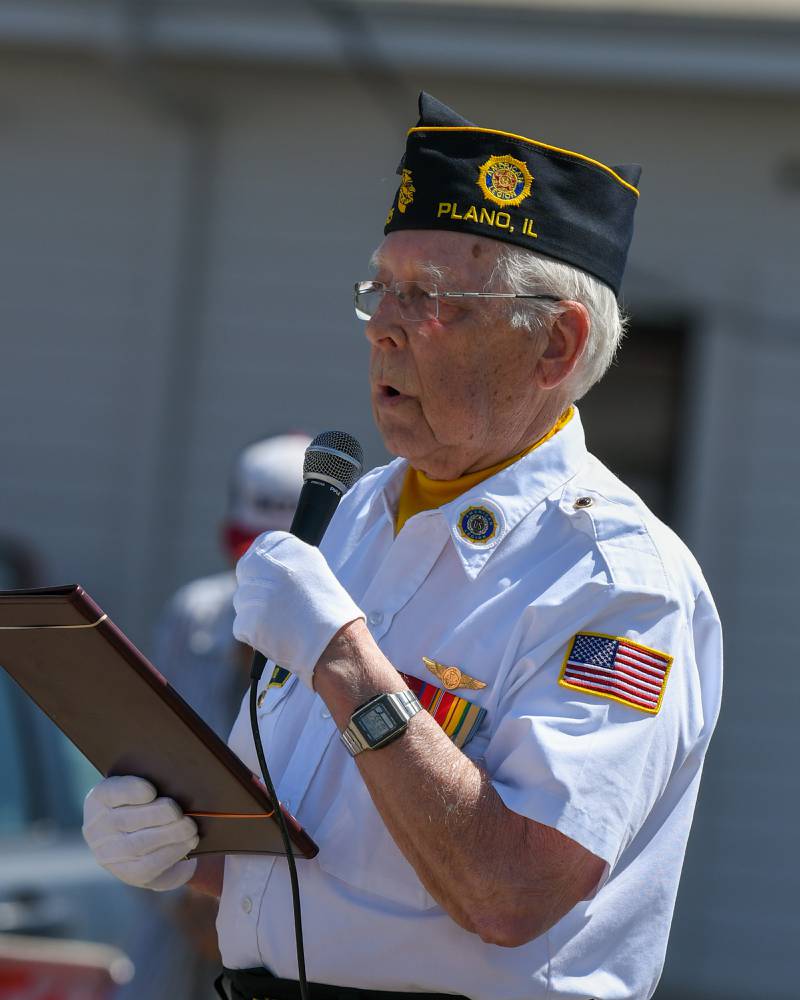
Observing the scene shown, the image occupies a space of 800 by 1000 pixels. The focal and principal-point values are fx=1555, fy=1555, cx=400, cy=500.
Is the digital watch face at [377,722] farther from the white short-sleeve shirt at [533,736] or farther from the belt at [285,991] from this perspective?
the belt at [285,991]

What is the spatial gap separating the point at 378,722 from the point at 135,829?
469 mm

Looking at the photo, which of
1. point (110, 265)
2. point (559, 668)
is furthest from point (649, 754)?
point (110, 265)

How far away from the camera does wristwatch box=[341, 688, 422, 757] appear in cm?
193

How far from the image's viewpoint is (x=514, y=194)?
2.28 metres

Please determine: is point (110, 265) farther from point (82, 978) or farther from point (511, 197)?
point (511, 197)

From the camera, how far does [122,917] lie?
13.9 ft

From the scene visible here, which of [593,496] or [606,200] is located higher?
[606,200]

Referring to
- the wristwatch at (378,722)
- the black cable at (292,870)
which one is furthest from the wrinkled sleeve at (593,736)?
the black cable at (292,870)

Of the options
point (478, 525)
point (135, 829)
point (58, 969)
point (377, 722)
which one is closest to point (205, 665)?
point (58, 969)

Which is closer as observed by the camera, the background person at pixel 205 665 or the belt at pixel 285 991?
the belt at pixel 285 991

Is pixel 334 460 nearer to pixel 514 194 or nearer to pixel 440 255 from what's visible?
pixel 440 255

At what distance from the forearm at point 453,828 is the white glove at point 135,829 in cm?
36

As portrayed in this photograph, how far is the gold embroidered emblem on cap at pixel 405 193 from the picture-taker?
2355 millimetres

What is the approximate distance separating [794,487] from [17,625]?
543 cm
